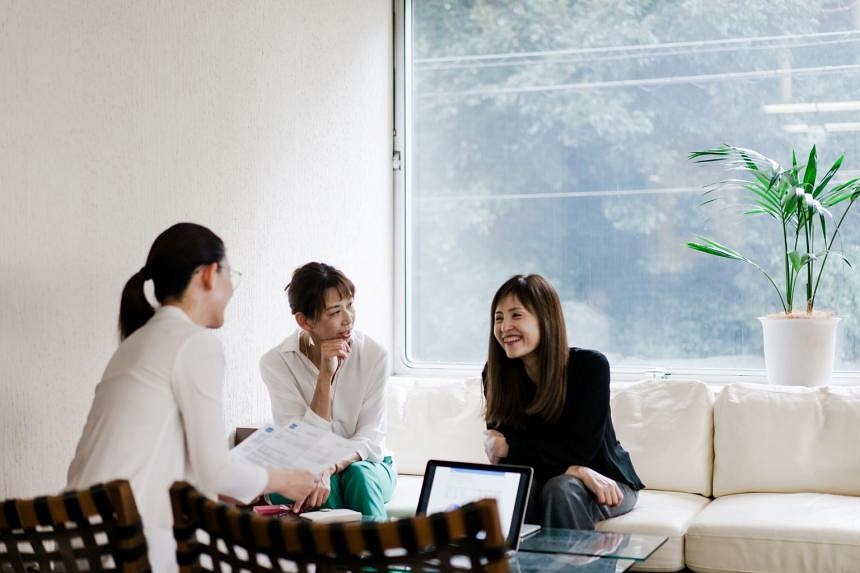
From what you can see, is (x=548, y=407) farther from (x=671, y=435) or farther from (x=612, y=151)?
(x=612, y=151)

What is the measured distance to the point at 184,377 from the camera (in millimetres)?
1849

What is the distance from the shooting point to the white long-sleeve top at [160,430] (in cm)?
180

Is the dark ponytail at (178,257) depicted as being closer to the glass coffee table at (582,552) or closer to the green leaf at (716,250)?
the glass coffee table at (582,552)

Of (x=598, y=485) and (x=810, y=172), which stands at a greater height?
(x=810, y=172)

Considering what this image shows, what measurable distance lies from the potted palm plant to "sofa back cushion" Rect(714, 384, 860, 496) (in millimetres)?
171

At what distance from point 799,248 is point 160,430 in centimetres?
307

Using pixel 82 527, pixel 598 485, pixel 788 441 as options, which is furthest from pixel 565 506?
pixel 82 527

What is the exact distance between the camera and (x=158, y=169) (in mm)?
2924

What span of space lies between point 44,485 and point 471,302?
2527 mm

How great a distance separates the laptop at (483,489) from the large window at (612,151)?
1.88 metres

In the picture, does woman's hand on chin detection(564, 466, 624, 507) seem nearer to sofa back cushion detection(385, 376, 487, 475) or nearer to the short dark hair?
sofa back cushion detection(385, 376, 487, 475)

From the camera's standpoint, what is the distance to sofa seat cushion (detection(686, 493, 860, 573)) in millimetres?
2990

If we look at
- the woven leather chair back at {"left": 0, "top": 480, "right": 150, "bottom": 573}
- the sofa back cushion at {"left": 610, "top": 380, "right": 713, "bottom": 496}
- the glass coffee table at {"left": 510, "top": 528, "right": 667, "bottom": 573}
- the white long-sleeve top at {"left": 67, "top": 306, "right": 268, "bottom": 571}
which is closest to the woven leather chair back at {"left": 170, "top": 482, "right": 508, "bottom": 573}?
the woven leather chair back at {"left": 0, "top": 480, "right": 150, "bottom": 573}

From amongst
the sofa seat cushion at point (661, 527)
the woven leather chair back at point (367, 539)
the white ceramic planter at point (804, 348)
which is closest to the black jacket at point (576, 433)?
the sofa seat cushion at point (661, 527)
